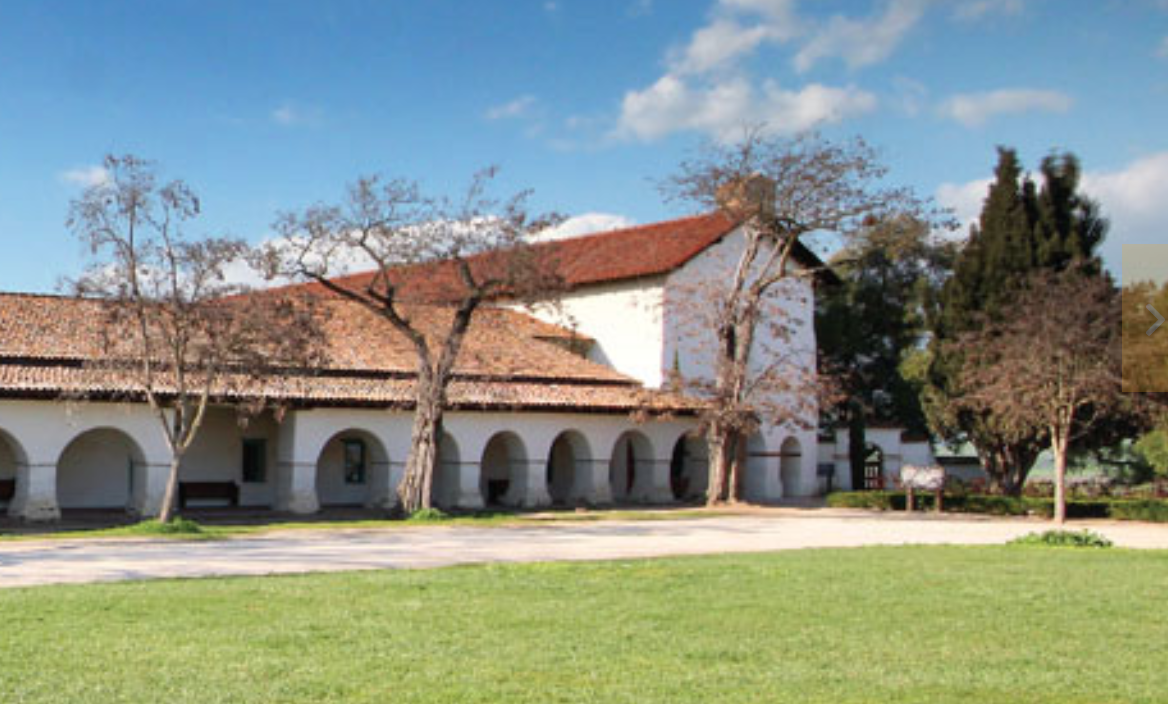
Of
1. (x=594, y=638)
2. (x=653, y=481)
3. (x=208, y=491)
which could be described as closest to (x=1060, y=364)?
(x=653, y=481)

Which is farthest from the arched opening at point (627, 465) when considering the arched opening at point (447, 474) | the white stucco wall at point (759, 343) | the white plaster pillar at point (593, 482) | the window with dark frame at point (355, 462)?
the window with dark frame at point (355, 462)

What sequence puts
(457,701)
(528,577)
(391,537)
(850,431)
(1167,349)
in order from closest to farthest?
(457,701)
(528,577)
(391,537)
(1167,349)
(850,431)

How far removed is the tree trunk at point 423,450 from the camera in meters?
30.1

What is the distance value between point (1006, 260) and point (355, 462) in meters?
20.7

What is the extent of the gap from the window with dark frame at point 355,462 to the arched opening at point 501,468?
133 inches

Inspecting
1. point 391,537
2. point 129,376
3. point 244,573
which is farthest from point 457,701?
→ point 129,376

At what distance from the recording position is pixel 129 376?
26.1m

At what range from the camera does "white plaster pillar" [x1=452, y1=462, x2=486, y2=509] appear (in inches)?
1346

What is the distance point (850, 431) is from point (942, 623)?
35.3m

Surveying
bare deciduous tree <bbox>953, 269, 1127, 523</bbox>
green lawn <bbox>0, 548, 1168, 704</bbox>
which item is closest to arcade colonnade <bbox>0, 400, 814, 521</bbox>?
bare deciduous tree <bbox>953, 269, 1127, 523</bbox>

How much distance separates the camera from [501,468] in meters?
38.8

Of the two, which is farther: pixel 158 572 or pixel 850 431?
pixel 850 431

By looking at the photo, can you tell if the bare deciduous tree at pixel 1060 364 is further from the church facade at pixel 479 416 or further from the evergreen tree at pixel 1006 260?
the church facade at pixel 479 416

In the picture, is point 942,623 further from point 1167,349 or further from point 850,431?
point 850,431
